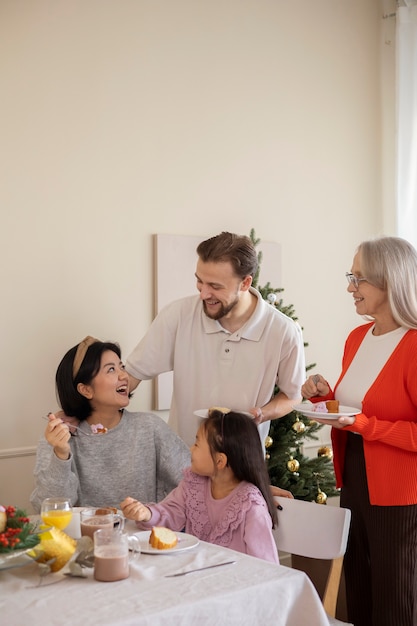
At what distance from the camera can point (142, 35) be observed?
3672 millimetres

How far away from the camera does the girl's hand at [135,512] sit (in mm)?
2213

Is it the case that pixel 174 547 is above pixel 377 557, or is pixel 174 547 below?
above

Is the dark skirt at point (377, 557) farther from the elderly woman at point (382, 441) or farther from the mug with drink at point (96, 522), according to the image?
the mug with drink at point (96, 522)

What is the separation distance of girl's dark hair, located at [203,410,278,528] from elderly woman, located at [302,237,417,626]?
12.8 inches

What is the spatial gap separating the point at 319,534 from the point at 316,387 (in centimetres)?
66

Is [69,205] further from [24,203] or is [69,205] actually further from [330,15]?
[330,15]

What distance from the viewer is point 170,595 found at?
65.6 inches

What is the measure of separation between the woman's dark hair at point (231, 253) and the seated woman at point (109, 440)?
0.50 meters

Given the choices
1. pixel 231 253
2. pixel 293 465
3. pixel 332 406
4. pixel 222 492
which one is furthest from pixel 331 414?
pixel 293 465

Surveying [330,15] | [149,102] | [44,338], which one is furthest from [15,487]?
[330,15]

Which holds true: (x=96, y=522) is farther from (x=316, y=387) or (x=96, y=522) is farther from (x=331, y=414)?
(x=316, y=387)

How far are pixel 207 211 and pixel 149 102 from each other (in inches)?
23.7

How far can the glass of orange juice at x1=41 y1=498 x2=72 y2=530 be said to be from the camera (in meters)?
1.99

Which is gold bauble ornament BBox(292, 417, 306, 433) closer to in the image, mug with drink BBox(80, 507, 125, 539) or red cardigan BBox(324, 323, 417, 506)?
red cardigan BBox(324, 323, 417, 506)
